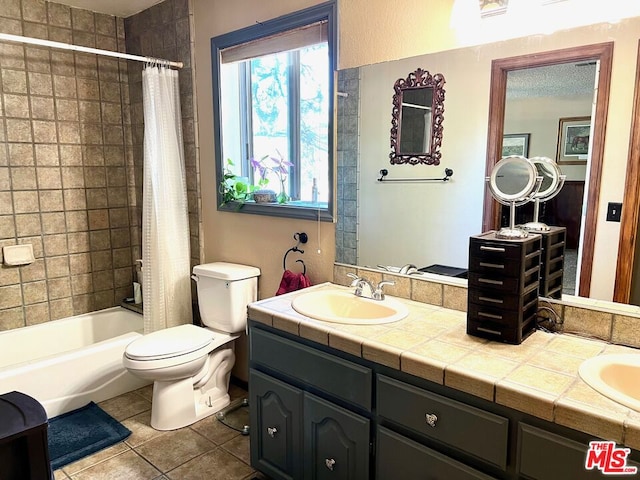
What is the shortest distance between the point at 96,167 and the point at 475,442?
2.98 metres

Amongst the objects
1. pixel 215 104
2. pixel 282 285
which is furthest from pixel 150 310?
pixel 215 104

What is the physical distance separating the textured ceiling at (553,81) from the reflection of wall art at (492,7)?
0.74ft

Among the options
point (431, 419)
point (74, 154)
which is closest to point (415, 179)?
point (431, 419)

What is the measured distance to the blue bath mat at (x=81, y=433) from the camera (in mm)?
2240

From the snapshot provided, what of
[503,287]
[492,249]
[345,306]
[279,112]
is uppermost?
[279,112]

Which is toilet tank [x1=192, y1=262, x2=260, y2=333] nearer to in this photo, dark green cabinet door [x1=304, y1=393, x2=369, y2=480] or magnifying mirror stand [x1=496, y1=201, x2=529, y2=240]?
dark green cabinet door [x1=304, y1=393, x2=369, y2=480]

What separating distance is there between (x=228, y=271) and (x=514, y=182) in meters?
1.57

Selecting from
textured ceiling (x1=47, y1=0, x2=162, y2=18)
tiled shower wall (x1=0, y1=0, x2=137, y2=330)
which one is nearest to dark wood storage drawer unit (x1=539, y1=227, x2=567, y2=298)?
textured ceiling (x1=47, y1=0, x2=162, y2=18)

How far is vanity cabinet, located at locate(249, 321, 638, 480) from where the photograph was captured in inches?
46.8

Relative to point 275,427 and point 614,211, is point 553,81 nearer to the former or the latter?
point 614,211

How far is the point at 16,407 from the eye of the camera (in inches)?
55.8

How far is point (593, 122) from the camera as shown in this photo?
1515 mm

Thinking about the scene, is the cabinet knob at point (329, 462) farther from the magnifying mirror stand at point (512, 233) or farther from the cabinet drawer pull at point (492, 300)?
Result: the magnifying mirror stand at point (512, 233)

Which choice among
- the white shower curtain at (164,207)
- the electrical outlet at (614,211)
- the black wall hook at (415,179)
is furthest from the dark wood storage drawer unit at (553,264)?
the white shower curtain at (164,207)
